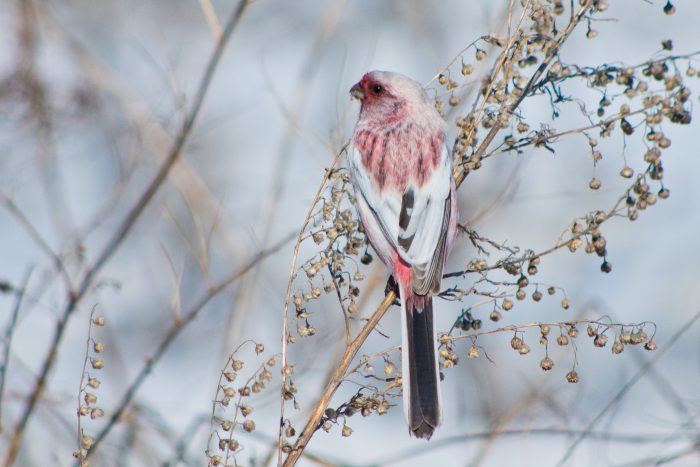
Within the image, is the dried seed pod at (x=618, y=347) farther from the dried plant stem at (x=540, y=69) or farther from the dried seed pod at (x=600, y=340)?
the dried plant stem at (x=540, y=69)

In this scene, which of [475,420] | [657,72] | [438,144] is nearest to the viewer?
[657,72]

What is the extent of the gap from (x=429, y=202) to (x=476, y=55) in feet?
3.42

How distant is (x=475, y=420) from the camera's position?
6.04 m

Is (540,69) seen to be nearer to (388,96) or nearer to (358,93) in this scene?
(388,96)

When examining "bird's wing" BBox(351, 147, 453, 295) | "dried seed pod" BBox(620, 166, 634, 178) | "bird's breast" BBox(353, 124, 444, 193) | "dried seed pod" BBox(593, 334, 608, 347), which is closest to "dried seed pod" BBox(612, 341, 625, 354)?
"dried seed pod" BBox(593, 334, 608, 347)

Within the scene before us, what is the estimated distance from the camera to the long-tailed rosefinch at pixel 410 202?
3.32m

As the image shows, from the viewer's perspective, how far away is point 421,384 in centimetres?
327

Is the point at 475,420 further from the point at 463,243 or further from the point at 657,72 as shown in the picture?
the point at 657,72

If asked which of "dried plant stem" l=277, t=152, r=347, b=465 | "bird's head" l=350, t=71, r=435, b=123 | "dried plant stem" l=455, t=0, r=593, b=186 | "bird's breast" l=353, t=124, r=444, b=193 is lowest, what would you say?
"dried plant stem" l=277, t=152, r=347, b=465

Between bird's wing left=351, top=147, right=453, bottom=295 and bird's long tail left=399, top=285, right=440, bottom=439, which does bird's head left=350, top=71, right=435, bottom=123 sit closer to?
bird's wing left=351, top=147, right=453, bottom=295

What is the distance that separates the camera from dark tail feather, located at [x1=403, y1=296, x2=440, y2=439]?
3.22 metres

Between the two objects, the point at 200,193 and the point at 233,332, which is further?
the point at 200,193

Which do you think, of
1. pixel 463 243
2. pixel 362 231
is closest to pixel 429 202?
A: pixel 362 231

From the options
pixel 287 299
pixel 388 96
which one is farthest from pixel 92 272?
pixel 388 96
